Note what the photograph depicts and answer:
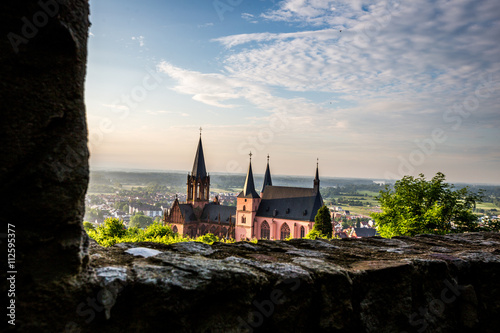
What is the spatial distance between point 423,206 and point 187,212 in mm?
49630

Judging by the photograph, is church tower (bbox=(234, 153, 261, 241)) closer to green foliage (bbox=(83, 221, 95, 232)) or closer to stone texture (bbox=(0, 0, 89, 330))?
green foliage (bbox=(83, 221, 95, 232))

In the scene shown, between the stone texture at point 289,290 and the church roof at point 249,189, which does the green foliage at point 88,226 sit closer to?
the church roof at point 249,189

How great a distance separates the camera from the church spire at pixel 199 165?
68725 millimetres

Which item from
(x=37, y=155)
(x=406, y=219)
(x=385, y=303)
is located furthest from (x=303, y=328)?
(x=406, y=219)

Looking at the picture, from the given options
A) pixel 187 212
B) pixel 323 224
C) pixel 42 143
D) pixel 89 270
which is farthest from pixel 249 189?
pixel 42 143

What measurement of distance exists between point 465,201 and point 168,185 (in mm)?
88535

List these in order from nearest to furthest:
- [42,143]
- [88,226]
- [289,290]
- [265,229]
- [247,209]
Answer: [42,143] < [289,290] < [88,226] < [247,209] < [265,229]

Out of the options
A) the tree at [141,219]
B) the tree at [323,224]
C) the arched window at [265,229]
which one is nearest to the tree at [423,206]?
the tree at [323,224]

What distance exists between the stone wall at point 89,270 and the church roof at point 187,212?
6531 cm

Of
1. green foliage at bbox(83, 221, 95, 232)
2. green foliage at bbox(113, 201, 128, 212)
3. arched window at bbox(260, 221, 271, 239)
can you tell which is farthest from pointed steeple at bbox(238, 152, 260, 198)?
green foliage at bbox(83, 221, 95, 232)

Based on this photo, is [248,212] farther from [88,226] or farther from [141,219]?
[88,226]

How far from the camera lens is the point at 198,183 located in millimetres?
69125

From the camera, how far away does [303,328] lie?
233 centimetres

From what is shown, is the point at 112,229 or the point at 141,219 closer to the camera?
the point at 112,229
